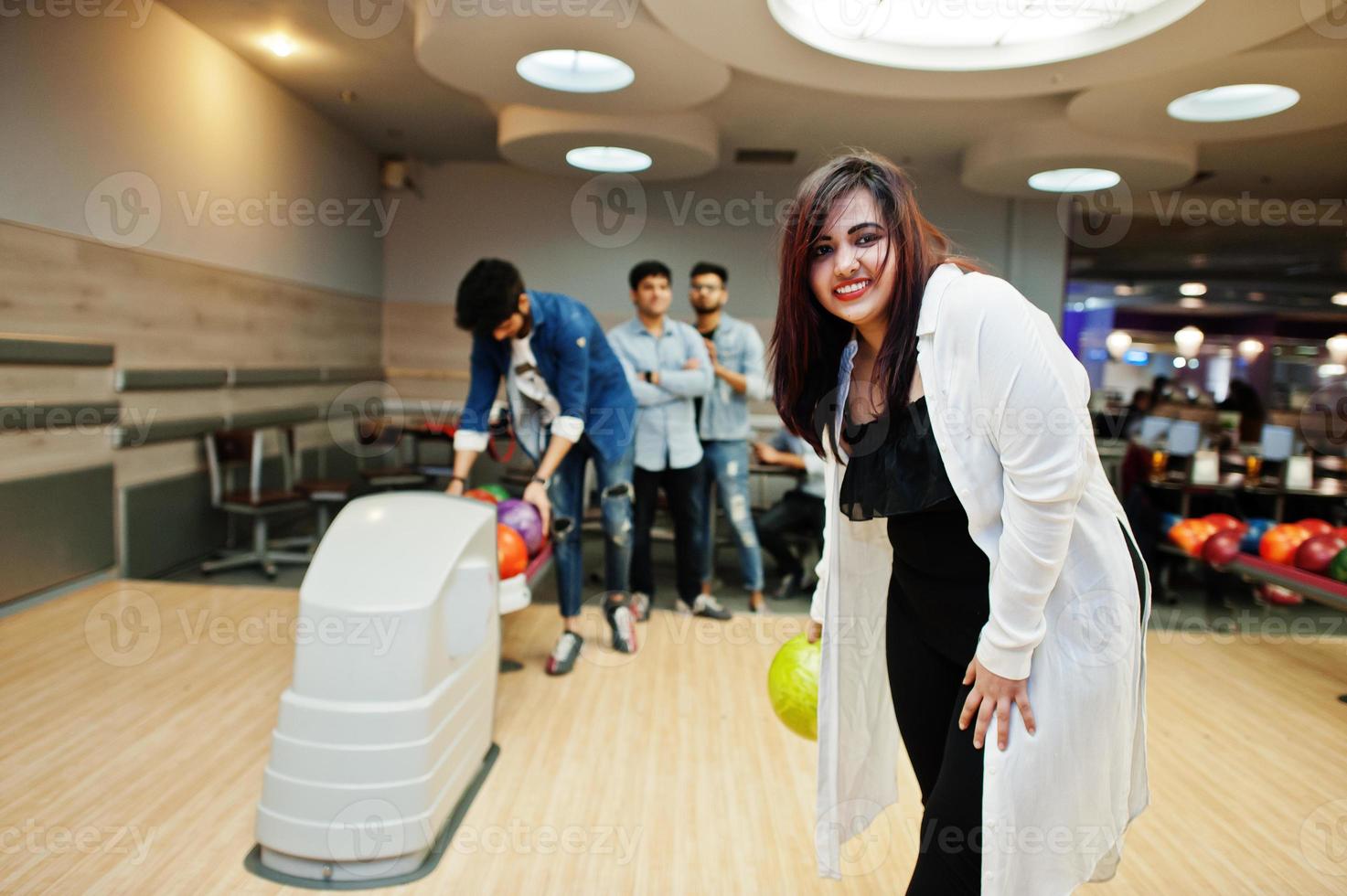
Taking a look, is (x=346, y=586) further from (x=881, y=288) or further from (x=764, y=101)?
(x=764, y=101)

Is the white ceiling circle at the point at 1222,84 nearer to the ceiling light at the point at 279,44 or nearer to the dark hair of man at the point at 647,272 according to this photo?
the dark hair of man at the point at 647,272

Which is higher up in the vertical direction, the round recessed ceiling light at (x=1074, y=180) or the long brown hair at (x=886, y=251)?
the round recessed ceiling light at (x=1074, y=180)

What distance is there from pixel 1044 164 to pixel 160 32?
5.44m

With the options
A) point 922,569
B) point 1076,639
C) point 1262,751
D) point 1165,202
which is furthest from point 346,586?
point 1165,202

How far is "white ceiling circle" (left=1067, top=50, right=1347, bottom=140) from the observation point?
3990 mm

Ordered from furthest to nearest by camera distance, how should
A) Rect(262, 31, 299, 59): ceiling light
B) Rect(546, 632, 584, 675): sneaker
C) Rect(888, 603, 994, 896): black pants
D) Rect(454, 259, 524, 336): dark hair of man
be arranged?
1. Rect(262, 31, 299, 59): ceiling light
2. Rect(546, 632, 584, 675): sneaker
3. Rect(454, 259, 524, 336): dark hair of man
4. Rect(888, 603, 994, 896): black pants

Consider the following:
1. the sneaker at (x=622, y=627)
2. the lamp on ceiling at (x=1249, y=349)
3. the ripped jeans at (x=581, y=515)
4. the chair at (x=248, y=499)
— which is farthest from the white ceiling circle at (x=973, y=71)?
the lamp on ceiling at (x=1249, y=349)

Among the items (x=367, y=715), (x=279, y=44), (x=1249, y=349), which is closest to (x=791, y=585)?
(x=367, y=715)

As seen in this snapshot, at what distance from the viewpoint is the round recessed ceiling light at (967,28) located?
12.2ft

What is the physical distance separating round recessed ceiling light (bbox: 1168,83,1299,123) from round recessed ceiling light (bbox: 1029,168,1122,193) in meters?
1.08

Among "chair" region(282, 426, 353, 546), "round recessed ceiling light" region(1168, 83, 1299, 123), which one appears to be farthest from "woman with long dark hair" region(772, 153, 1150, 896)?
"round recessed ceiling light" region(1168, 83, 1299, 123)

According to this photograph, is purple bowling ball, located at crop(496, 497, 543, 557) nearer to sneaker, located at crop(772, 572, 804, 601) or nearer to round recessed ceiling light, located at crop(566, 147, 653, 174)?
→ sneaker, located at crop(772, 572, 804, 601)

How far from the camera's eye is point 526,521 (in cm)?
270

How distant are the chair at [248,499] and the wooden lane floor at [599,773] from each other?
875 mm
